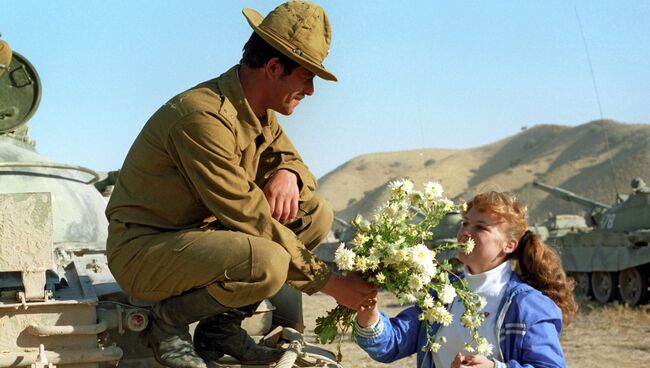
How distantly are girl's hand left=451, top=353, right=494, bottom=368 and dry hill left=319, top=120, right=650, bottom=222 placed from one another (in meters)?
42.7

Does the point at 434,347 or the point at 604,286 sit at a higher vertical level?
the point at 434,347

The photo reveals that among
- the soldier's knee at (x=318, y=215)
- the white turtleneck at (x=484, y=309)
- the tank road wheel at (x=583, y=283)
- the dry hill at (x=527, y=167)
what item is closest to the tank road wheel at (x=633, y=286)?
the tank road wheel at (x=583, y=283)

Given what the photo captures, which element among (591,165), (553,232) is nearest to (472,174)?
(591,165)

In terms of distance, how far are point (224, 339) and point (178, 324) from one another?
0.27 metres

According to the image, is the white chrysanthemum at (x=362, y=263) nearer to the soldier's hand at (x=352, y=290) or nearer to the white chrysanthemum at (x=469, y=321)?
the soldier's hand at (x=352, y=290)

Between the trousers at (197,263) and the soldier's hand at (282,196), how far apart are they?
0.25m

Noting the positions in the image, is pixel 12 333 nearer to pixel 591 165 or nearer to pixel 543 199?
pixel 543 199

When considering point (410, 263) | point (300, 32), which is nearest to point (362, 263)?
point (410, 263)

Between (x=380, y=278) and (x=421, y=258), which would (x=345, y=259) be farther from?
(x=421, y=258)

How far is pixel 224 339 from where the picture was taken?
395cm

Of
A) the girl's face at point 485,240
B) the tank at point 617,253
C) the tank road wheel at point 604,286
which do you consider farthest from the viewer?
the tank road wheel at point 604,286

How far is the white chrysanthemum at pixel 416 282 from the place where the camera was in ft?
11.3

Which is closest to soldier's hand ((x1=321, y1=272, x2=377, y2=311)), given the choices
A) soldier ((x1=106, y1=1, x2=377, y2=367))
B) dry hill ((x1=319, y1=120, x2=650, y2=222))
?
soldier ((x1=106, y1=1, x2=377, y2=367))

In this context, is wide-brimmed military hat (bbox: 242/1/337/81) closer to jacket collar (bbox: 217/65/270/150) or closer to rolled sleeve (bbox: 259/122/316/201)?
jacket collar (bbox: 217/65/270/150)
